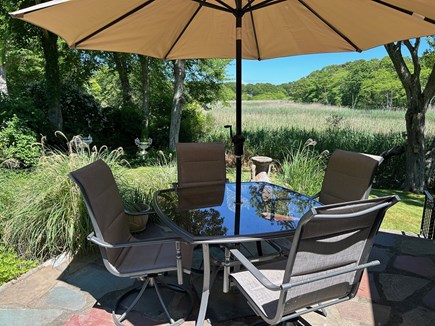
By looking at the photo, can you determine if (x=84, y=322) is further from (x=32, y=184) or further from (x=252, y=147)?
(x=252, y=147)

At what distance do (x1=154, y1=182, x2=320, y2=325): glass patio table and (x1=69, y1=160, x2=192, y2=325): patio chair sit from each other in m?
0.17

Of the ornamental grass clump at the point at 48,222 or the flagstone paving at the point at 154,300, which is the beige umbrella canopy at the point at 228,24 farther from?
the flagstone paving at the point at 154,300

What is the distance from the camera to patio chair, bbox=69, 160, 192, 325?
171cm

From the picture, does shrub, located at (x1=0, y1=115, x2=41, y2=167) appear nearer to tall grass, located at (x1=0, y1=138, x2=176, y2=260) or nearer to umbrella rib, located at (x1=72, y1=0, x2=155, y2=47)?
tall grass, located at (x1=0, y1=138, x2=176, y2=260)

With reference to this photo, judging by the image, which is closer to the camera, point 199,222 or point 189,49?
point 199,222

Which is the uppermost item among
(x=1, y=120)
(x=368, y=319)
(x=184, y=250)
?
(x=1, y=120)

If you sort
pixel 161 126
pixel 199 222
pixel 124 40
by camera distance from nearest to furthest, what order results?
1. pixel 199 222
2. pixel 124 40
3. pixel 161 126

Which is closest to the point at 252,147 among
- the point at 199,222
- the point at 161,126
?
the point at 161,126

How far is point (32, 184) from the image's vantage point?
2.93 meters

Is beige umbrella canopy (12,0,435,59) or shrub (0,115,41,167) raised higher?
beige umbrella canopy (12,0,435,59)

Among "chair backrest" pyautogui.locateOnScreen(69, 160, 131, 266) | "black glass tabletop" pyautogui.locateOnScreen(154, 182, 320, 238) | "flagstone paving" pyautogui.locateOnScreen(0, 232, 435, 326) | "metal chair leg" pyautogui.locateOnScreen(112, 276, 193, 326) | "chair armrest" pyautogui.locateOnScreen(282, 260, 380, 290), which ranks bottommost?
"flagstone paving" pyautogui.locateOnScreen(0, 232, 435, 326)

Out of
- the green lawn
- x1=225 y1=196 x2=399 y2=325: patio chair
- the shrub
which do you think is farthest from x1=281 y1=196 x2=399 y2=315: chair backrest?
the shrub

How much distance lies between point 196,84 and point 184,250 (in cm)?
909

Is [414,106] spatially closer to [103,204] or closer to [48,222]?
[103,204]
